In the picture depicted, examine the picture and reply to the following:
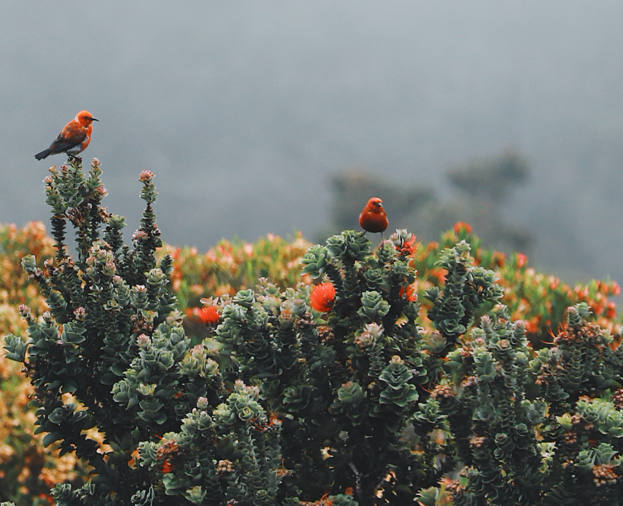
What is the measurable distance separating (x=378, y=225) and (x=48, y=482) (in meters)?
3.27

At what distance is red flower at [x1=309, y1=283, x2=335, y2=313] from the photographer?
9.64 feet

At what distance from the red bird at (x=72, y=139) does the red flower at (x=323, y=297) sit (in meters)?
1.58

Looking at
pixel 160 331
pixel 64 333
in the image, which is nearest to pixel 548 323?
pixel 160 331

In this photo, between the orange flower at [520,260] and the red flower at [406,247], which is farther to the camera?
the orange flower at [520,260]

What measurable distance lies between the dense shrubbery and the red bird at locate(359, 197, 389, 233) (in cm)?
9

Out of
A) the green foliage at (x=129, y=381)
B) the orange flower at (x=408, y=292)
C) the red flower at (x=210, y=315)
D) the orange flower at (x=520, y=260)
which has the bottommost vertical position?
the green foliage at (x=129, y=381)

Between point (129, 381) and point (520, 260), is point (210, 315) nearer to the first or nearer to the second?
point (129, 381)

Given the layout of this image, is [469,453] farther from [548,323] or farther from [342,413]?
[548,323]

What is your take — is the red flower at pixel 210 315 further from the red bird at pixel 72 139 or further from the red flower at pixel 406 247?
the red bird at pixel 72 139

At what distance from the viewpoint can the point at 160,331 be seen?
2.97 meters

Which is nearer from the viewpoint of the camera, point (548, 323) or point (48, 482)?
point (48, 482)

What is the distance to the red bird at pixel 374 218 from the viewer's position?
2990 millimetres

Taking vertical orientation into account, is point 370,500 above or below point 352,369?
below

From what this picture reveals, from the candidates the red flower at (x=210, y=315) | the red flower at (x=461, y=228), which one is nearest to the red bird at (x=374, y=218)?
the red flower at (x=210, y=315)
